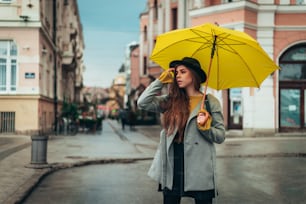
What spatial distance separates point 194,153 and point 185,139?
0.14 m

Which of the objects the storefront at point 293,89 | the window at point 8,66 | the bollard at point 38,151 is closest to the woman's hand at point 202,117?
the bollard at point 38,151

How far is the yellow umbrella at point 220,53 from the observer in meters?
4.39

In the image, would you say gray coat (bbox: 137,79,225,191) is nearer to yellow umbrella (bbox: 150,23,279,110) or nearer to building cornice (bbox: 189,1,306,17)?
yellow umbrella (bbox: 150,23,279,110)

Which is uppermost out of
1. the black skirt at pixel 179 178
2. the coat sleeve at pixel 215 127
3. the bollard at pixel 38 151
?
the coat sleeve at pixel 215 127

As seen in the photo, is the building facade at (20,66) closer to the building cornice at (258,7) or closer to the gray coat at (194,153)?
the building cornice at (258,7)

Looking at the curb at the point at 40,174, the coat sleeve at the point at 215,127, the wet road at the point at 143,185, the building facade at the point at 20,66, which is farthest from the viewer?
the building facade at the point at 20,66

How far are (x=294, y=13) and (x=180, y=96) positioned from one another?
2403 centimetres

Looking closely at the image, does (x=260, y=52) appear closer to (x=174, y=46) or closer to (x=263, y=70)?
(x=263, y=70)

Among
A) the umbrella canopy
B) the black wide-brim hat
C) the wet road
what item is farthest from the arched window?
the black wide-brim hat

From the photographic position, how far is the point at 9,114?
76.7ft

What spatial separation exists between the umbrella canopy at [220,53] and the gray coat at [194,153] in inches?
20.6

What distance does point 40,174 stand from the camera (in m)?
9.79

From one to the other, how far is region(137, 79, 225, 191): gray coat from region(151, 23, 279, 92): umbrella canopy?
0.52 m

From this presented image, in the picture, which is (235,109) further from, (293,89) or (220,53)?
(220,53)
